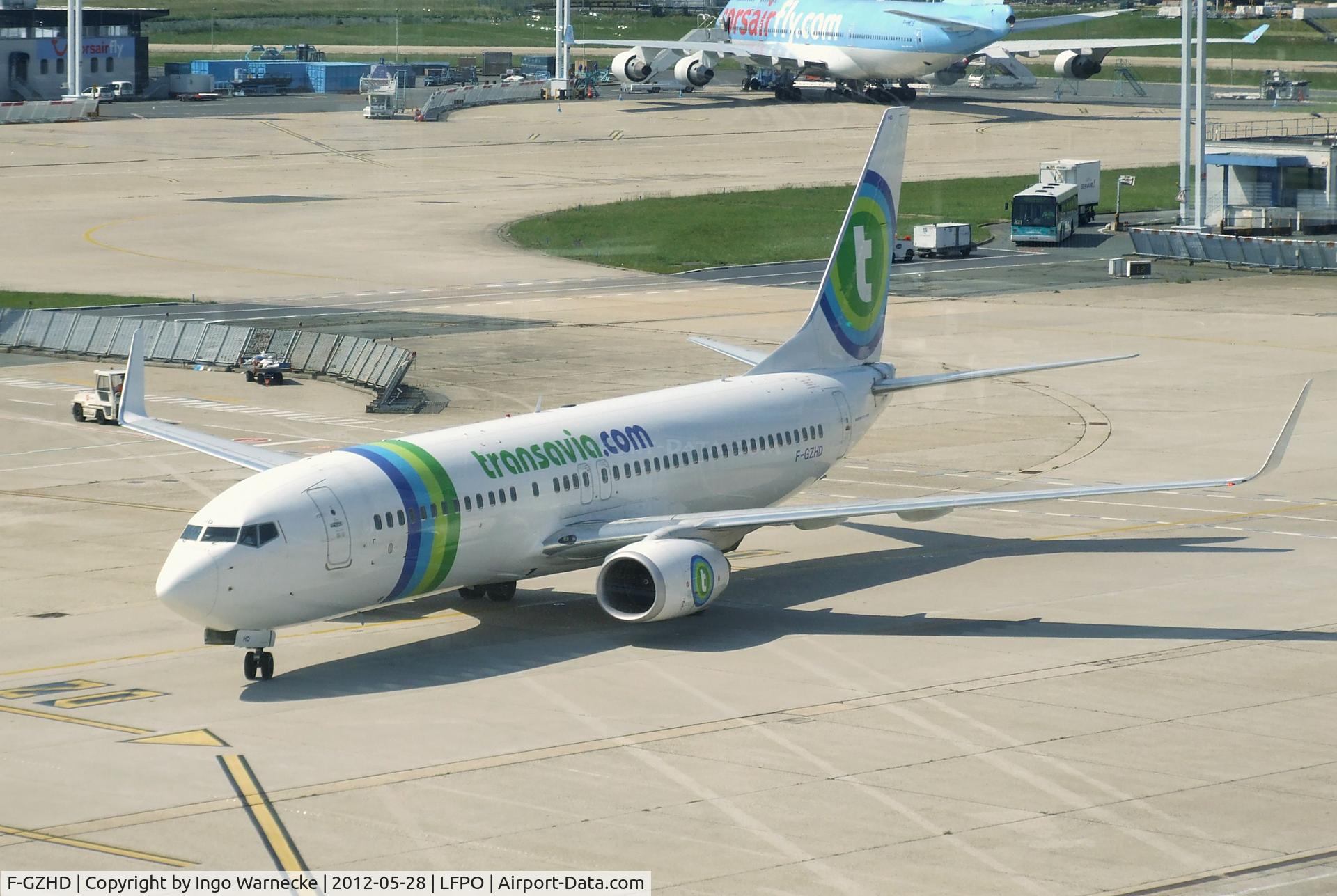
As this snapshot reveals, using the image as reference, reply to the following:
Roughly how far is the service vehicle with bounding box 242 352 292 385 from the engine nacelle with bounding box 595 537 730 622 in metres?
33.6

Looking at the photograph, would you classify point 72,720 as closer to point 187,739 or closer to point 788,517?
point 187,739

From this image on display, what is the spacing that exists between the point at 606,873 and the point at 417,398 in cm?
4001

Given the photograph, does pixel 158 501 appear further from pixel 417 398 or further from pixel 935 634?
pixel 935 634

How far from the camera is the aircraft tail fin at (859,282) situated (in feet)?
153

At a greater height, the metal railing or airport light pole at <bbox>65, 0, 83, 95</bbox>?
airport light pole at <bbox>65, 0, 83, 95</bbox>

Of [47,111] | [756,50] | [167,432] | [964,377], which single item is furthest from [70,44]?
[964,377]

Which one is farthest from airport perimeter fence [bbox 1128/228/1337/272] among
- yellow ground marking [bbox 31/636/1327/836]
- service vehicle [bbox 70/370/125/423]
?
yellow ground marking [bbox 31/636/1327/836]

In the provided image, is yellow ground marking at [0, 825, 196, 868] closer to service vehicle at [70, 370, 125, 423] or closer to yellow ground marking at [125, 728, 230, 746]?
yellow ground marking at [125, 728, 230, 746]

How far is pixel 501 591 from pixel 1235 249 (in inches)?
2737

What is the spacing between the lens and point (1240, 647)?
36375 mm

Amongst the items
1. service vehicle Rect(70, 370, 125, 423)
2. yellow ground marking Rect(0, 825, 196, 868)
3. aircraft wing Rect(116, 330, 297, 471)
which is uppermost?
aircraft wing Rect(116, 330, 297, 471)

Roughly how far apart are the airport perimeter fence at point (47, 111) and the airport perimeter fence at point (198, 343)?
92365mm

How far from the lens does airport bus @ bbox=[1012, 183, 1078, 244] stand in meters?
106

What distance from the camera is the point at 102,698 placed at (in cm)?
3359
